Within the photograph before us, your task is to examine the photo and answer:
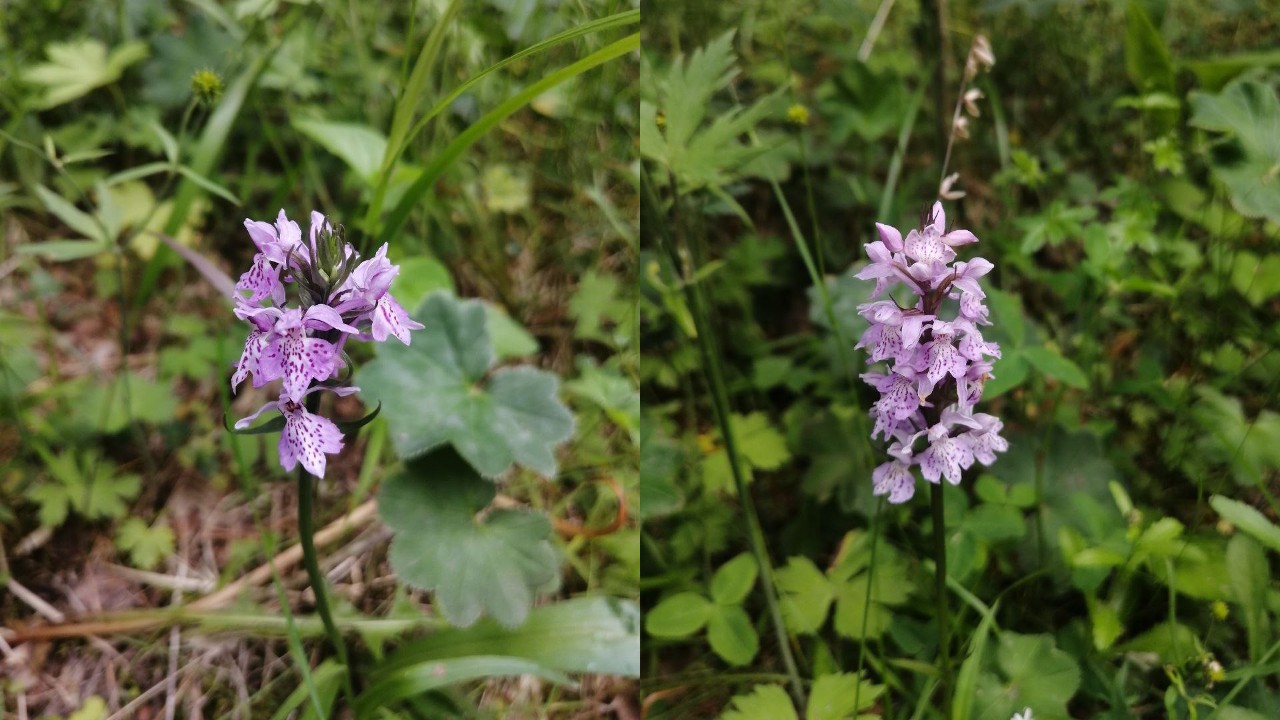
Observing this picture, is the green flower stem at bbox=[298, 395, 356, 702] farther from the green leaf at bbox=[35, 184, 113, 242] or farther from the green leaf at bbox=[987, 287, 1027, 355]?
the green leaf at bbox=[987, 287, 1027, 355]

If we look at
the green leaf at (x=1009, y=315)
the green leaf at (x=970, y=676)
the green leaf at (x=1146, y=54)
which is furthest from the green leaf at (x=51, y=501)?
the green leaf at (x=1146, y=54)

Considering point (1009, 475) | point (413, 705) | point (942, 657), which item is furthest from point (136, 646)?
point (1009, 475)

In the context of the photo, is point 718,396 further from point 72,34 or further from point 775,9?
point 72,34

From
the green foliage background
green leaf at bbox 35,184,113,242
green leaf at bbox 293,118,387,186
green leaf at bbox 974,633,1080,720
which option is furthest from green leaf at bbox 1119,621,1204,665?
green leaf at bbox 35,184,113,242

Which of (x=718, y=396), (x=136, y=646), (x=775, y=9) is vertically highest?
(x=775, y=9)

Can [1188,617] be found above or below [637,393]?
below

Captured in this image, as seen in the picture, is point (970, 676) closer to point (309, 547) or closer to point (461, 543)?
point (461, 543)
